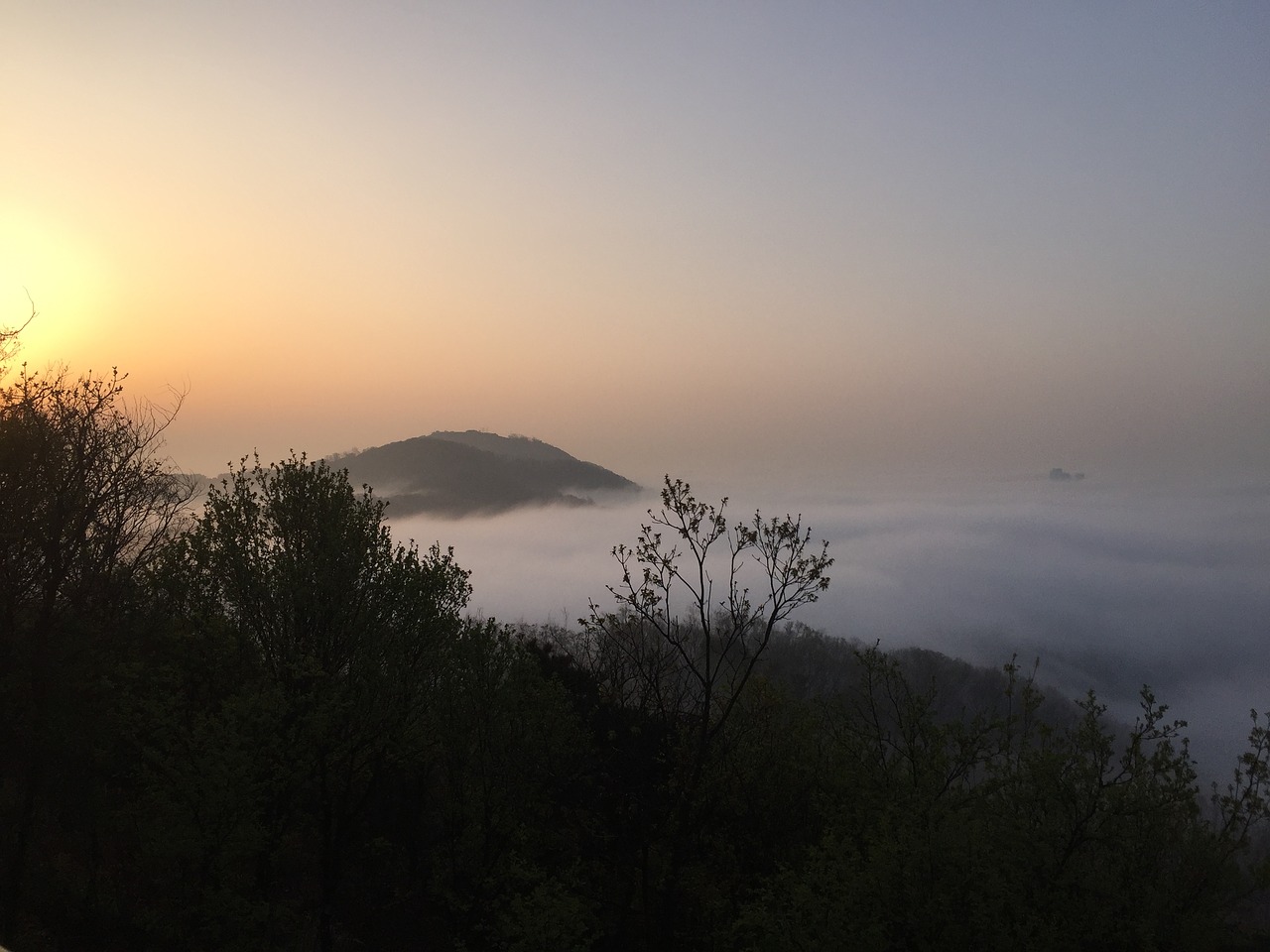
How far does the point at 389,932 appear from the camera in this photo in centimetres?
3322

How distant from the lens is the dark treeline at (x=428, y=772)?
20078 millimetres

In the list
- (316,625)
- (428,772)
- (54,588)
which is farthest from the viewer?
(428,772)

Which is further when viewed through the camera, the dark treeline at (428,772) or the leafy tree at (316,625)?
the leafy tree at (316,625)

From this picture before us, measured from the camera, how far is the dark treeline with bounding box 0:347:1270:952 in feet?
65.9

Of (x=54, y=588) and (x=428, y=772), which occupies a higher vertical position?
(x=54, y=588)

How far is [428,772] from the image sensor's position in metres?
36.8

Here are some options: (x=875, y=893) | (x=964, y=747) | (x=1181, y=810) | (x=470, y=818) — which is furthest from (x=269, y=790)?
(x=1181, y=810)

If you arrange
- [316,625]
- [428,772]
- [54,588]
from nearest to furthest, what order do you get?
[54,588] → [316,625] → [428,772]

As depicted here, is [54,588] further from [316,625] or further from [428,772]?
[428,772]

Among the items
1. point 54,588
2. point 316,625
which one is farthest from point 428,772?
point 54,588

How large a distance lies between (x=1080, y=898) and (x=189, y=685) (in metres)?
25.5

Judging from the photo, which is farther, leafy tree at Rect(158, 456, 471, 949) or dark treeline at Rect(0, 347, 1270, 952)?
leafy tree at Rect(158, 456, 471, 949)

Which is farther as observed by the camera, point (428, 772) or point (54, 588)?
point (428, 772)

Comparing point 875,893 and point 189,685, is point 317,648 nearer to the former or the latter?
point 189,685
